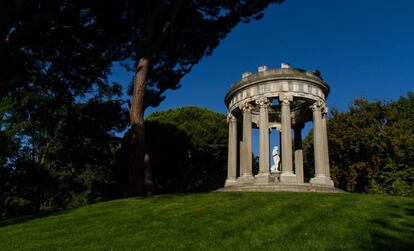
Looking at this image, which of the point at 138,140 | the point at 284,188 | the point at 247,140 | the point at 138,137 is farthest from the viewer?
the point at 247,140

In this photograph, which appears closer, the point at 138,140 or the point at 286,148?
the point at 138,140

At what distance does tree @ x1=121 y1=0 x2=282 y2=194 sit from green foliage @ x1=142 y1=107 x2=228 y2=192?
14.9 metres

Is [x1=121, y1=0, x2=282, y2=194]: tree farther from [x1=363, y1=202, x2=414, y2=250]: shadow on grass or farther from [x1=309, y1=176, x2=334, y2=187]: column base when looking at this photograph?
[x1=363, y1=202, x2=414, y2=250]: shadow on grass

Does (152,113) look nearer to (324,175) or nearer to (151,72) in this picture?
(151,72)

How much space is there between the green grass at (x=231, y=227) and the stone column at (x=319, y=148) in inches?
294

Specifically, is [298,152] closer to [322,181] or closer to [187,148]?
[322,181]

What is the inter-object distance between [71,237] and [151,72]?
1566cm

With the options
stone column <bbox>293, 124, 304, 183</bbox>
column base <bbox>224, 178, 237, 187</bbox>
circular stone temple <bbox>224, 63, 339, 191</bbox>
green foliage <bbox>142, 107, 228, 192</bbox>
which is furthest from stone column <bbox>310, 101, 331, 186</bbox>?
green foliage <bbox>142, 107, 228, 192</bbox>

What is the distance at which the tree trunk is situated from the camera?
18969 millimetres

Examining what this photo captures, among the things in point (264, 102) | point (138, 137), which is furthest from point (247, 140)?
point (138, 137)

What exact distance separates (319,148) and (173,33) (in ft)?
40.1

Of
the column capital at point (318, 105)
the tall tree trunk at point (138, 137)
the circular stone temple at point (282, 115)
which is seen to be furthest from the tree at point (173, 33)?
the column capital at point (318, 105)

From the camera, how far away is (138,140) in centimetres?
1953

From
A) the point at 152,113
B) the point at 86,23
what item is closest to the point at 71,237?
the point at 86,23
